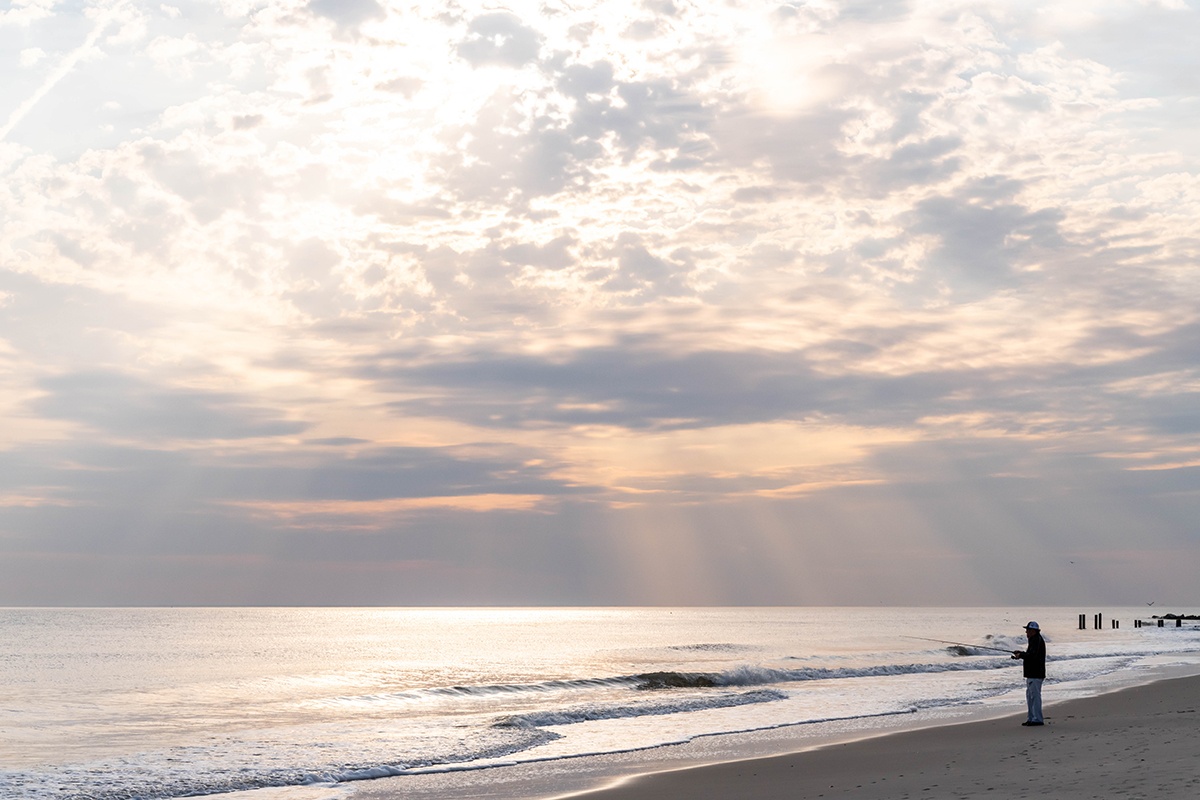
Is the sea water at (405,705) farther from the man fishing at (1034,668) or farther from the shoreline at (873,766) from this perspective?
the man fishing at (1034,668)

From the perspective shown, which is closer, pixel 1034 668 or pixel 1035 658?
pixel 1035 658

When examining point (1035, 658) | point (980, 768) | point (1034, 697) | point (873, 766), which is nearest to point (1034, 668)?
point (1035, 658)

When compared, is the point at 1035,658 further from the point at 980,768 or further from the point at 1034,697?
the point at 980,768

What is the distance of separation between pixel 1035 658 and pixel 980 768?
6.13 meters

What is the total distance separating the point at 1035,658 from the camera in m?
20.5

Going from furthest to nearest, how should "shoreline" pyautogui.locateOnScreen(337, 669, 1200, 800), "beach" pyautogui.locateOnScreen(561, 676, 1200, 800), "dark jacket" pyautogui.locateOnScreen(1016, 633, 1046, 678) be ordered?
"dark jacket" pyautogui.locateOnScreen(1016, 633, 1046, 678), "shoreline" pyautogui.locateOnScreen(337, 669, 1200, 800), "beach" pyautogui.locateOnScreen(561, 676, 1200, 800)

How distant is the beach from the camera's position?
507 inches

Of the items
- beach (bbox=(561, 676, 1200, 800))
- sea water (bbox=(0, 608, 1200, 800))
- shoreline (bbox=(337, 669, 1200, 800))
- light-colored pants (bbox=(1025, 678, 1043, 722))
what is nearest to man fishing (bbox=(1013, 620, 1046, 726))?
light-colored pants (bbox=(1025, 678, 1043, 722))

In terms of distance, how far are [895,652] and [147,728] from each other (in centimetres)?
5154

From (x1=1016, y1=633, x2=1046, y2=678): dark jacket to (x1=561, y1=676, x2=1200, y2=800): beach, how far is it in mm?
1106

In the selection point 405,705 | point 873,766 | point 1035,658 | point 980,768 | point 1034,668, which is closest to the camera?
point 980,768

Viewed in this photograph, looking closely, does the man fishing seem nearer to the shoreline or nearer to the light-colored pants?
the light-colored pants

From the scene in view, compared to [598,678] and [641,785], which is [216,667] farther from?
[641,785]

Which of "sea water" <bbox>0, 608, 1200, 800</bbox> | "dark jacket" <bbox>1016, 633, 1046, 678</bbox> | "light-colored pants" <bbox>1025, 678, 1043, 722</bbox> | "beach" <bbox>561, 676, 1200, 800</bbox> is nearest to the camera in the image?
"beach" <bbox>561, 676, 1200, 800</bbox>
